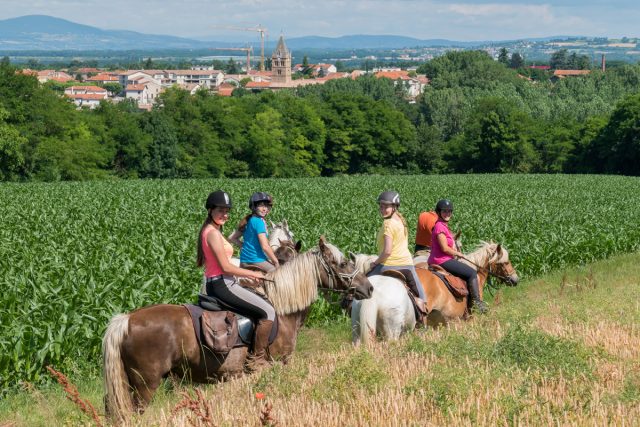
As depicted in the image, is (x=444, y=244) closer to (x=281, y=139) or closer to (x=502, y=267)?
(x=502, y=267)

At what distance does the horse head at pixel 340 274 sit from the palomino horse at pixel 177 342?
1cm

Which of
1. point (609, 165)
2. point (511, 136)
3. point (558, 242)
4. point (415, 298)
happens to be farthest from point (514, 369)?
point (511, 136)

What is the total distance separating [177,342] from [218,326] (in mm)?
493

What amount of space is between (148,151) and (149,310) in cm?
6987

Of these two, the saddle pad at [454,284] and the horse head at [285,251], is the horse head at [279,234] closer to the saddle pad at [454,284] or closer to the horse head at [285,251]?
the horse head at [285,251]

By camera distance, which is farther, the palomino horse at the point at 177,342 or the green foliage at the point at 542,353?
the green foliage at the point at 542,353

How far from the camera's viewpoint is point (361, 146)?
311 feet

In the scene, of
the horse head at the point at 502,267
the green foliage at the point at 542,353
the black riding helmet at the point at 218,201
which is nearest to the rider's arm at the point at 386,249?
the green foliage at the point at 542,353

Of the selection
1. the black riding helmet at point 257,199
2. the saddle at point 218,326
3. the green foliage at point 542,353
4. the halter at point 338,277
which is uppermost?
the black riding helmet at point 257,199

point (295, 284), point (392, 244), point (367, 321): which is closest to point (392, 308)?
point (367, 321)

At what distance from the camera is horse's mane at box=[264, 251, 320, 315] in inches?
362

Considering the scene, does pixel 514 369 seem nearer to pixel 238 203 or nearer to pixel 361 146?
pixel 238 203

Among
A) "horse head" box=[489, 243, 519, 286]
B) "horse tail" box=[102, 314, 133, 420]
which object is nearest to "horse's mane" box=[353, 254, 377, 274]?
"horse head" box=[489, 243, 519, 286]

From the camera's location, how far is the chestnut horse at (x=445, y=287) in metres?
11.8
